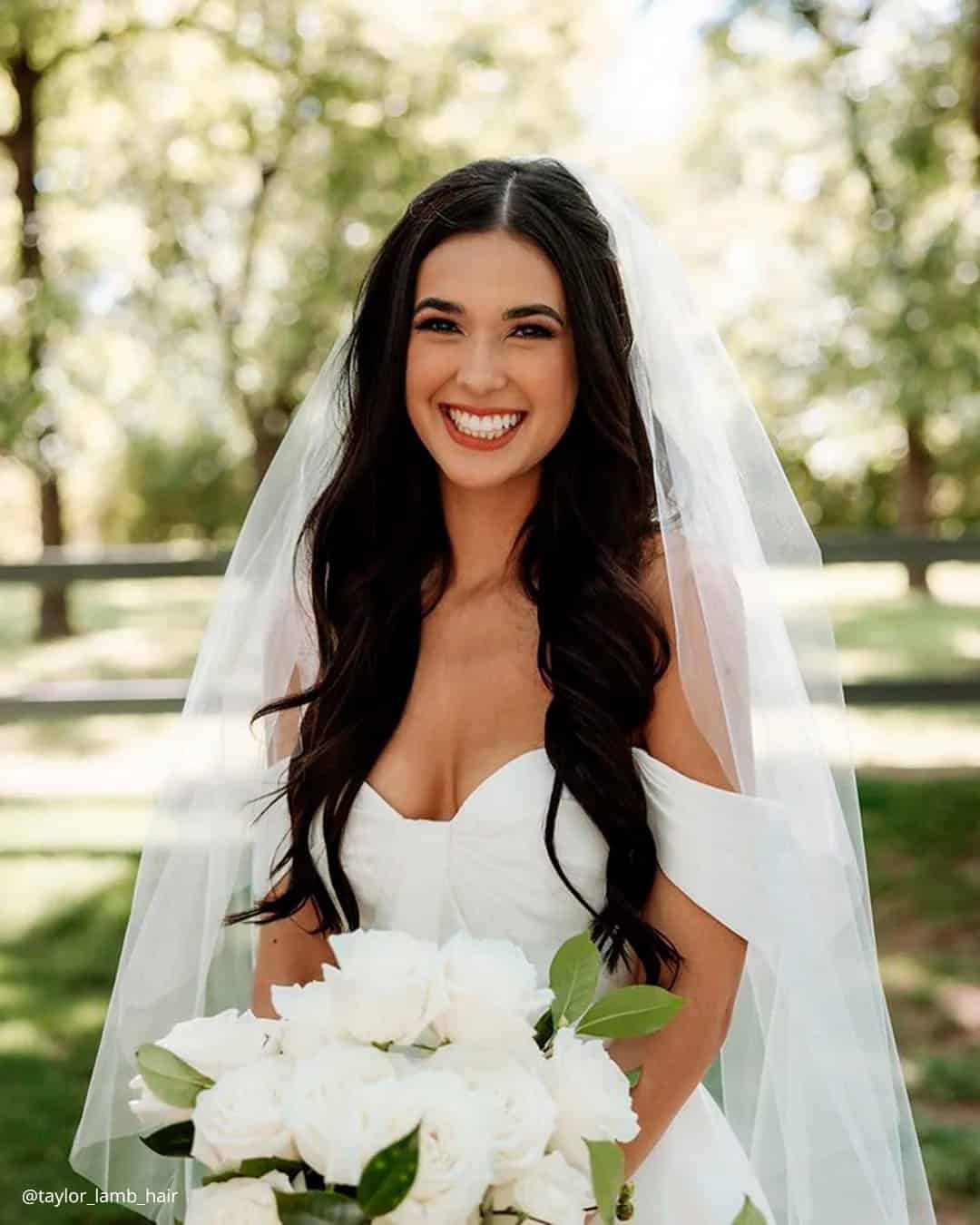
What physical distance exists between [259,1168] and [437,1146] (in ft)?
0.57

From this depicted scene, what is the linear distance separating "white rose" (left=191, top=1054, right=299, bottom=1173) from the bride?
0.98 m

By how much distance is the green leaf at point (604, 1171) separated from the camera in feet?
4.15

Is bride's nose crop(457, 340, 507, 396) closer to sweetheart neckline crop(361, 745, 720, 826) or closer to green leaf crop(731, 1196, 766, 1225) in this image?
sweetheart neckline crop(361, 745, 720, 826)

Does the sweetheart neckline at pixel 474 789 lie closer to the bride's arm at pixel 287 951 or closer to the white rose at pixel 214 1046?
the bride's arm at pixel 287 951

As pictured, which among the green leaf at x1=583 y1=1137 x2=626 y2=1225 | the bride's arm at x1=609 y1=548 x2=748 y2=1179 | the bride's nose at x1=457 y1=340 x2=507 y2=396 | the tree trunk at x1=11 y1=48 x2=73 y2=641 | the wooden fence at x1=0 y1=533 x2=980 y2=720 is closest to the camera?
the green leaf at x1=583 y1=1137 x2=626 y2=1225

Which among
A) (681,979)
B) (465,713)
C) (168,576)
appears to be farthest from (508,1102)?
(168,576)

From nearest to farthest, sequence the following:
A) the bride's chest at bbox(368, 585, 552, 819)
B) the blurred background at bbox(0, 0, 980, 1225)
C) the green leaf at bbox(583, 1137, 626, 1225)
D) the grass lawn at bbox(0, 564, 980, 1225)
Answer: the green leaf at bbox(583, 1137, 626, 1225) < the bride's chest at bbox(368, 585, 552, 819) < the grass lawn at bbox(0, 564, 980, 1225) < the blurred background at bbox(0, 0, 980, 1225)

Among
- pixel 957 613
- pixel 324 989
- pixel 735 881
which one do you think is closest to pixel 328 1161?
pixel 324 989

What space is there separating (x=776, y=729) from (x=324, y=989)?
1.10 m

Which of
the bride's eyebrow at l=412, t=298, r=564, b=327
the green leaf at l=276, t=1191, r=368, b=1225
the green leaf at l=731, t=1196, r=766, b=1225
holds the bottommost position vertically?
the green leaf at l=731, t=1196, r=766, b=1225

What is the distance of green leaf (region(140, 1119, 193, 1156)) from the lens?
135cm

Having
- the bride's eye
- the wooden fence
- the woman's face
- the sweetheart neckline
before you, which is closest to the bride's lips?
the woman's face

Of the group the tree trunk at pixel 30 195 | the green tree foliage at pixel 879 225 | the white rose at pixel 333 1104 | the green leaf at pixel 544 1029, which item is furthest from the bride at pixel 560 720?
the tree trunk at pixel 30 195

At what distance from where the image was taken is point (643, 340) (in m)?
2.43
